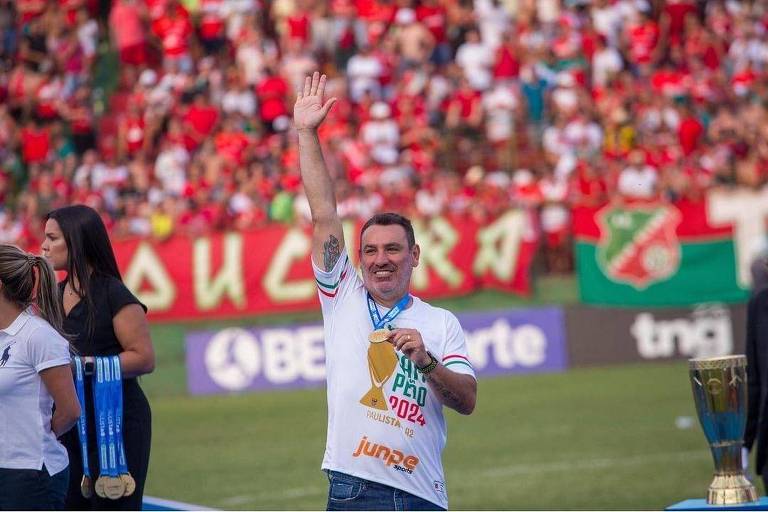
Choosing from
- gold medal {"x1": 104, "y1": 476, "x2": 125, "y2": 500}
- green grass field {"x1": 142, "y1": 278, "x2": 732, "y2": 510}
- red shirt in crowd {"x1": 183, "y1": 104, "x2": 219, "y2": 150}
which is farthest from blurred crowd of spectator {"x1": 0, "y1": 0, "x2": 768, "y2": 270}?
gold medal {"x1": 104, "y1": 476, "x2": 125, "y2": 500}

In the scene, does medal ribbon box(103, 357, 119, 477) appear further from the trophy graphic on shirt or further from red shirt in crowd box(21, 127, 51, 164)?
red shirt in crowd box(21, 127, 51, 164)

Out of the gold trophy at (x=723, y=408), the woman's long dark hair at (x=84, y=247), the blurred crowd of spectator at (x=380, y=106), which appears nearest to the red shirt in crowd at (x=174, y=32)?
the blurred crowd of spectator at (x=380, y=106)

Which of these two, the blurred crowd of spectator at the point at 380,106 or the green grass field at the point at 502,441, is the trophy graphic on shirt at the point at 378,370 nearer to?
the green grass field at the point at 502,441

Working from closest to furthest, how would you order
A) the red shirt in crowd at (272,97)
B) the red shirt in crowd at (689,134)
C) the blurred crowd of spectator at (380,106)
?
the blurred crowd of spectator at (380,106) < the red shirt in crowd at (689,134) < the red shirt in crowd at (272,97)

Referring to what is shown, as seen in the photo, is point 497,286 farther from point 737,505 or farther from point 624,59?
point 737,505

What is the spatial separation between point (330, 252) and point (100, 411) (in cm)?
141

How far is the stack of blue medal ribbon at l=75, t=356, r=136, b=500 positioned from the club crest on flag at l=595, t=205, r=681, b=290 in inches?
555

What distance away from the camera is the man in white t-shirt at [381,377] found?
536 cm

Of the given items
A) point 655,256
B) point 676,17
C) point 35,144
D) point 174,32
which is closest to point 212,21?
point 174,32

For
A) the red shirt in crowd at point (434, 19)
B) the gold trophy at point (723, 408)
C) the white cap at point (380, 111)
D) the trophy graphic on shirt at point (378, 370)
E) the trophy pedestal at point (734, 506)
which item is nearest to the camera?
the trophy graphic on shirt at point (378, 370)

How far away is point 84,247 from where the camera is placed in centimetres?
630

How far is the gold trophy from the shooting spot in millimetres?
6105

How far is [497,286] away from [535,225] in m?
1.02

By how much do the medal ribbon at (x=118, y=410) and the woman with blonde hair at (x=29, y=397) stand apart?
69 centimetres
